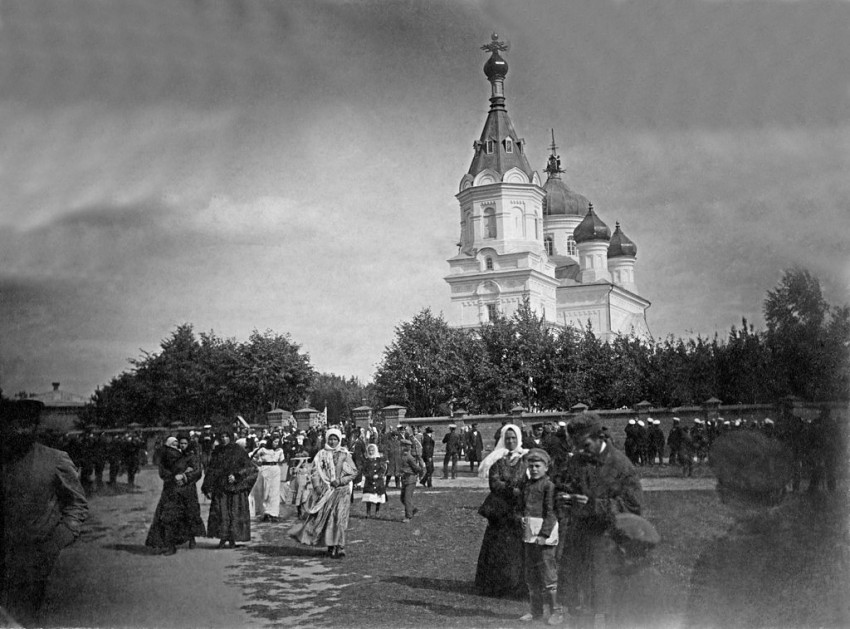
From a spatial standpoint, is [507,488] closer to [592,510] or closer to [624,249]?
[592,510]

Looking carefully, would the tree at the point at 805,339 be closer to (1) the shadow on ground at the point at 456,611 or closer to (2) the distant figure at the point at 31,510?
(1) the shadow on ground at the point at 456,611

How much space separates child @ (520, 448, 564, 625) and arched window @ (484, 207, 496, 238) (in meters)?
27.9

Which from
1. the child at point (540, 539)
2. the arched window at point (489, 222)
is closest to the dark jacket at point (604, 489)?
the child at point (540, 539)

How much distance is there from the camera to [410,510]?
31.6ft

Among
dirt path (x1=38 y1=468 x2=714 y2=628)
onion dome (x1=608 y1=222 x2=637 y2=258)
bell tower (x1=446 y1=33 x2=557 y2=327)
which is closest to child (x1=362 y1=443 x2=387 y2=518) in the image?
dirt path (x1=38 y1=468 x2=714 y2=628)

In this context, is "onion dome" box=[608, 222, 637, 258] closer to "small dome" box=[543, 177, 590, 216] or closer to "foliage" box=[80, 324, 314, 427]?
"foliage" box=[80, 324, 314, 427]

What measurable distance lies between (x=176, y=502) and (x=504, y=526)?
3.14 meters

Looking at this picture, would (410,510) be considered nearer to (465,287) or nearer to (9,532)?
(9,532)

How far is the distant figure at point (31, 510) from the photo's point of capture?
4594mm

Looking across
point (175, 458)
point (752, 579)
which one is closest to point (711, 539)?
point (752, 579)

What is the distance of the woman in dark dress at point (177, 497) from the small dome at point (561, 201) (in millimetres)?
39715

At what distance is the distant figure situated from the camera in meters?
4.59

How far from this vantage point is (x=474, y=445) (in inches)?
522

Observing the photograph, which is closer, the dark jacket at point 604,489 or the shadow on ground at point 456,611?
the dark jacket at point 604,489
